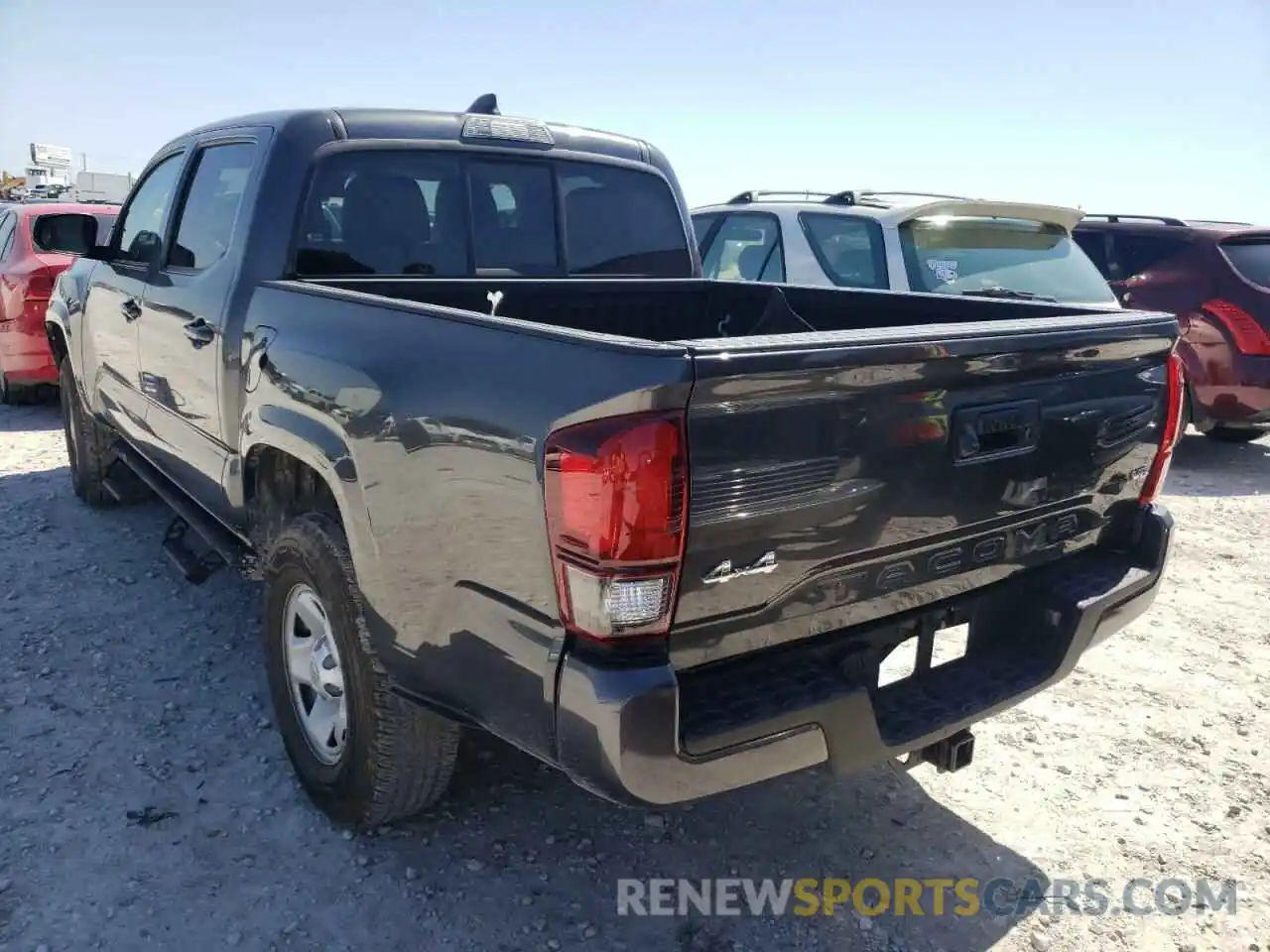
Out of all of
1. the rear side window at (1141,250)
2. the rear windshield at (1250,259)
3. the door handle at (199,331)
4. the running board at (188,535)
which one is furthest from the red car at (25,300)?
the rear windshield at (1250,259)

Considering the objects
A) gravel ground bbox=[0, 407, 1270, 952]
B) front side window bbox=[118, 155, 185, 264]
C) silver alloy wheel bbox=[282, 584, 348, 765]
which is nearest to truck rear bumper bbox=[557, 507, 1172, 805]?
gravel ground bbox=[0, 407, 1270, 952]

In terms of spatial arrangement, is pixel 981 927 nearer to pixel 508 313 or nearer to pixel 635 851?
pixel 635 851

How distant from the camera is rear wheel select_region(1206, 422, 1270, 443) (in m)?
8.16

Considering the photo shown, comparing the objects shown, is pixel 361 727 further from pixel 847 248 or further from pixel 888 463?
pixel 847 248

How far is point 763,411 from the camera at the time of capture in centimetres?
190

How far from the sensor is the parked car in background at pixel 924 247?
5.93 m

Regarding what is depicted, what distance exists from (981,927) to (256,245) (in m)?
2.97

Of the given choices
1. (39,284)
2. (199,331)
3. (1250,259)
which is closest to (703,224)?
(1250,259)

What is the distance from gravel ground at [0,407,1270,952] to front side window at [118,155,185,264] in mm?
1580

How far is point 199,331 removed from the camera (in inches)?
136

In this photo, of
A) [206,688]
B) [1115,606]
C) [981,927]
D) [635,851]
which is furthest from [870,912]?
[206,688]

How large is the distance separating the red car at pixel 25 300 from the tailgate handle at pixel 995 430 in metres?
7.39

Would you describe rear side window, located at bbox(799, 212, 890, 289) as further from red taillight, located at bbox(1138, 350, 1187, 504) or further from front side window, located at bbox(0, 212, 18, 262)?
front side window, located at bbox(0, 212, 18, 262)

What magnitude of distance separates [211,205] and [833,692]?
3.03 m
